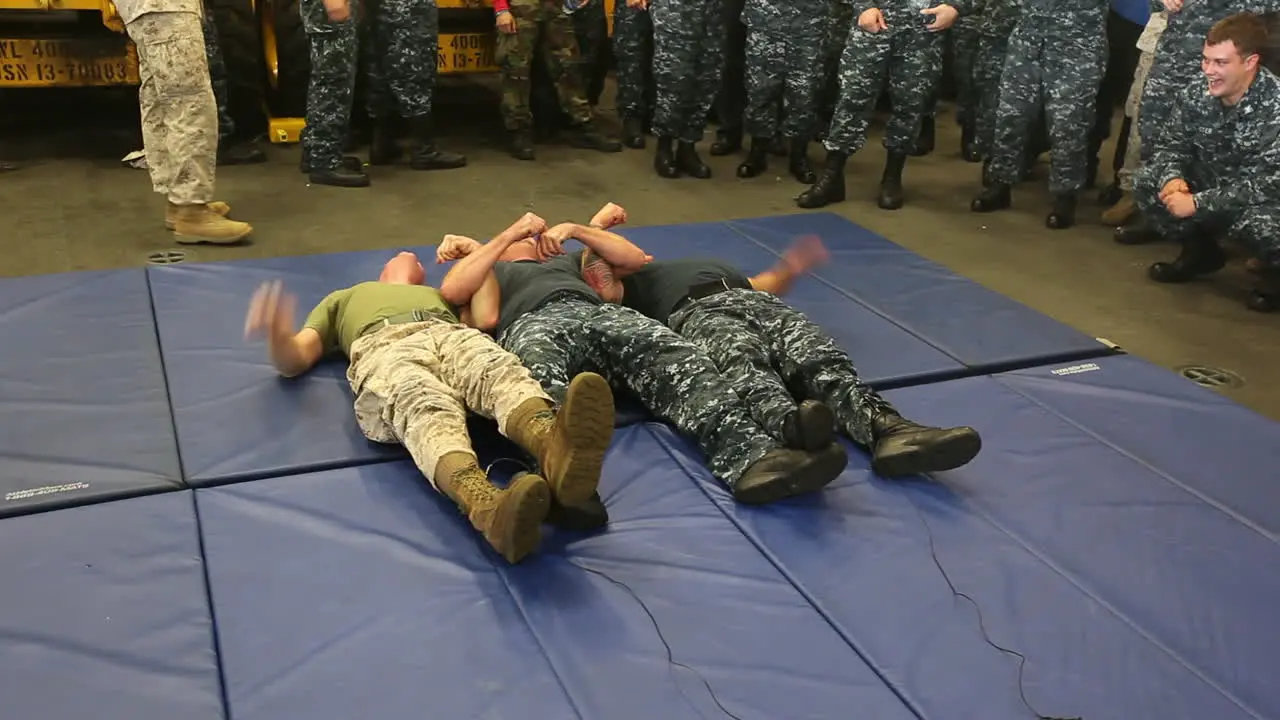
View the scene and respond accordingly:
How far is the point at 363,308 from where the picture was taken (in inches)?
111

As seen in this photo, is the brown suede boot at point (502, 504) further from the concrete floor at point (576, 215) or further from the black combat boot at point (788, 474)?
the concrete floor at point (576, 215)

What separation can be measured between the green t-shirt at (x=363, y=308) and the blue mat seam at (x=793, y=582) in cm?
68

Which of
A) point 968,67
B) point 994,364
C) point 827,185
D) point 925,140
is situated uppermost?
point 968,67

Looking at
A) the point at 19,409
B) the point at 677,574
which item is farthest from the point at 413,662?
the point at 19,409

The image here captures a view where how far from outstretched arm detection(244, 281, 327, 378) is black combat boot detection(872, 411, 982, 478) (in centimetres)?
144

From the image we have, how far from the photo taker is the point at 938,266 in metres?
3.88

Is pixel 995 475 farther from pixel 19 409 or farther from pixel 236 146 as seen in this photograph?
pixel 236 146

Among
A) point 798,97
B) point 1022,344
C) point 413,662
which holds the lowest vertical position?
point 413,662

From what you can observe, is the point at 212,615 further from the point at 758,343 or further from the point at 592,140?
the point at 592,140

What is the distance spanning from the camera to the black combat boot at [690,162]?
18.1 feet

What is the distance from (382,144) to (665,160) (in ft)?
4.70

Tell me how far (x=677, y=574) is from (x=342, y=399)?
106 cm

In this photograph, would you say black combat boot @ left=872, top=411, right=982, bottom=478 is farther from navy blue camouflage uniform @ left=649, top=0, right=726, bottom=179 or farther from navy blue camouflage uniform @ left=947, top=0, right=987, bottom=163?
navy blue camouflage uniform @ left=947, top=0, right=987, bottom=163

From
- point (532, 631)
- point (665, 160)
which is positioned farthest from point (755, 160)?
point (532, 631)
